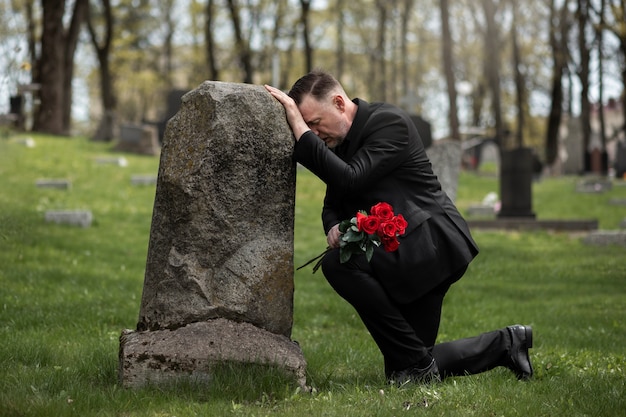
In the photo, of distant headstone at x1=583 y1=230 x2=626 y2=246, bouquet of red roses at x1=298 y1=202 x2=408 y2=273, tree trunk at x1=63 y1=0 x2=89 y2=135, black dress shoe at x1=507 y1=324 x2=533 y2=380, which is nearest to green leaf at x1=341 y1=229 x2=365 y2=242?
bouquet of red roses at x1=298 y1=202 x2=408 y2=273

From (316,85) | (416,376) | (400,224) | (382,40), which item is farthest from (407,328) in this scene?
(382,40)

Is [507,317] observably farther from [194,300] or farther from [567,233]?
[567,233]

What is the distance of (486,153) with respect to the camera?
140 ft

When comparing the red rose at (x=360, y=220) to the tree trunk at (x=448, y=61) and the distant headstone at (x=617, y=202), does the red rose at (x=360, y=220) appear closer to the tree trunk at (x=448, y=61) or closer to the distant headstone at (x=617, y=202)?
the distant headstone at (x=617, y=202)

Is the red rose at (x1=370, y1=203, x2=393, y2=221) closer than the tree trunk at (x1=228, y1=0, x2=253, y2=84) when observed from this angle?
Yes

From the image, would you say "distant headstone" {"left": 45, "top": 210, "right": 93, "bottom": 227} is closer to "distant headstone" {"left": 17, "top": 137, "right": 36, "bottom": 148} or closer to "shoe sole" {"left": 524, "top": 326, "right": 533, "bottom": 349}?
"shoe sole" {"left": 524, "top": 326, "right": 533, "bottom": 349}

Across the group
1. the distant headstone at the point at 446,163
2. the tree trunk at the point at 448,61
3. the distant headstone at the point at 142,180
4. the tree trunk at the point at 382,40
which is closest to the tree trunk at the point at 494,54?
the tree trunk at the point at 448,61

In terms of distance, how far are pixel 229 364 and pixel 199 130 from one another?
50.6 inches

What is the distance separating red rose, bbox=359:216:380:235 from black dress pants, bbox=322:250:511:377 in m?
0.29

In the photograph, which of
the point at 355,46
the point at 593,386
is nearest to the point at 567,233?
the point at 593,386

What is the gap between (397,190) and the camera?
5.23 meters

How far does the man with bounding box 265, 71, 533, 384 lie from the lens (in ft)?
16.6

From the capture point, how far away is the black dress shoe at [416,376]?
5152 mm

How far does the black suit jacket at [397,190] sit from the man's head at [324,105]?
0.23 feet
